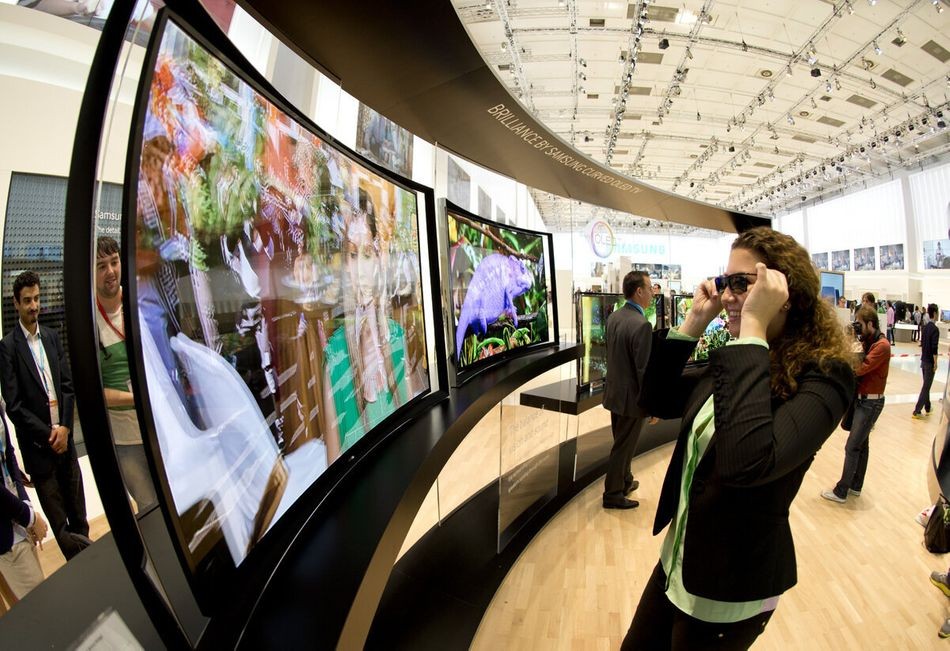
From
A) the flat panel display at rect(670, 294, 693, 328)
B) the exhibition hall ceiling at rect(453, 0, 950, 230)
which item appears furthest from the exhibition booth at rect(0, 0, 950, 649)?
the flat panel display at rect(670, 294, 693, 328)

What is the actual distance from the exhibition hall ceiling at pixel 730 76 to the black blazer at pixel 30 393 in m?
4.09

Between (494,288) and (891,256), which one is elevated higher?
(891,256)

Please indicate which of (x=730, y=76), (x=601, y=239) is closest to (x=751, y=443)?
(x=601, y=239)

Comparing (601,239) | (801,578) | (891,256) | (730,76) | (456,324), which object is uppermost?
(730,76)

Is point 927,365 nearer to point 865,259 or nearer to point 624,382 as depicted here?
point 624,382

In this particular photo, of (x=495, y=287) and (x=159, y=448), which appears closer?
(x=159, y=448)

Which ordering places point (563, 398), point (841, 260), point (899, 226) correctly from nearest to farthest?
point (563, 398) < point (899, 226) < point (841, 260)

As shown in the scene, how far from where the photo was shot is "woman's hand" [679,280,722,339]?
1.25m

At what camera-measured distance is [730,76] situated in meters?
Result: 8.99

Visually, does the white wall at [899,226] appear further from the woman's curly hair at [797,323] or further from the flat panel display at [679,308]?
the woman's curly hair at [797,323]

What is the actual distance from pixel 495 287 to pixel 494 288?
2cm

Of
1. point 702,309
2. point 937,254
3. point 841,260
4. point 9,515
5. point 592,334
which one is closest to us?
point 702,309

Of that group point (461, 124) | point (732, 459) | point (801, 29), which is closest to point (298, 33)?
point (461, 124)

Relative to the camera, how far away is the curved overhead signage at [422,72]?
1.51 metres
